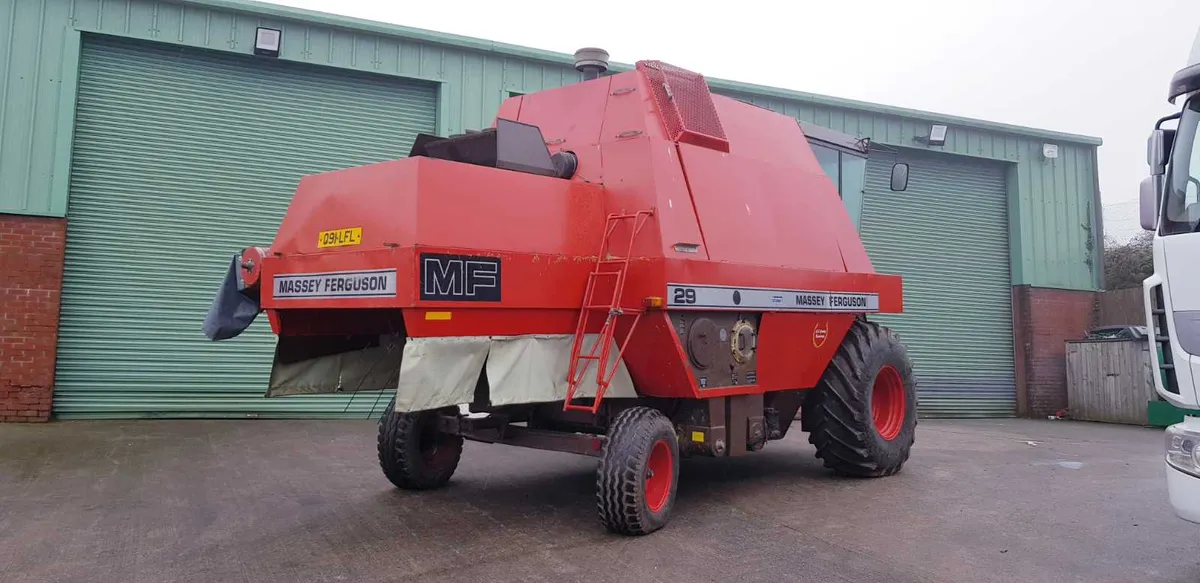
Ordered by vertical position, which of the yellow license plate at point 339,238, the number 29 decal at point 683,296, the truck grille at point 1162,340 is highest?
the yellow license plate at point 339,238

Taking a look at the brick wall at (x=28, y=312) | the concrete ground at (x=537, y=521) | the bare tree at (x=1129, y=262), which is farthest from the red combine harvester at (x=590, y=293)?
the bare tree at (x=1129, y=262)

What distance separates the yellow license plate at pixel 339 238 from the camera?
185 inches

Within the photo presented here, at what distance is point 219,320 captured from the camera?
17.3ft

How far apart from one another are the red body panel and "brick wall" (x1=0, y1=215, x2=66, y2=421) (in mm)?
6070

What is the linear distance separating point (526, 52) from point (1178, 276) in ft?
30.7

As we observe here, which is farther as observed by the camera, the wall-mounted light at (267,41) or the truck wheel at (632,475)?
the wall-mounted light at (267,41)

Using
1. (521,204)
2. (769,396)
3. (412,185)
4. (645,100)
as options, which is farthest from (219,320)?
(769,396)

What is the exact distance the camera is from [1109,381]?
13922mm

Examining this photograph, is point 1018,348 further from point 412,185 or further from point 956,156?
point 412,185

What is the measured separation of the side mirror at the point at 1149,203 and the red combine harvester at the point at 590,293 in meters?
2.36

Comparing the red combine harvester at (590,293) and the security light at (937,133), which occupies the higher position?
the security light at (937,133)

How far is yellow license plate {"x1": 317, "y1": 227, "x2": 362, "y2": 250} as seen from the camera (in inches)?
Answer: 185

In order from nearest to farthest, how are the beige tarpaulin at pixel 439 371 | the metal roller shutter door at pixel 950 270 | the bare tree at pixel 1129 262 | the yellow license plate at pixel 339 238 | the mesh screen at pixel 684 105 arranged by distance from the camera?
the beige tarpaulin at pixel 439 371
the yellow license plate at pixel 339 238
the mesh screen at pixel 684 105
the metal roller shutter door at pixel 950 270
the bare tree at pixel 1129 262

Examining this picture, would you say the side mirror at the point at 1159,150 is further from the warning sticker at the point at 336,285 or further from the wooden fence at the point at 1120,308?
the wooden fence at the point at 1120,308
